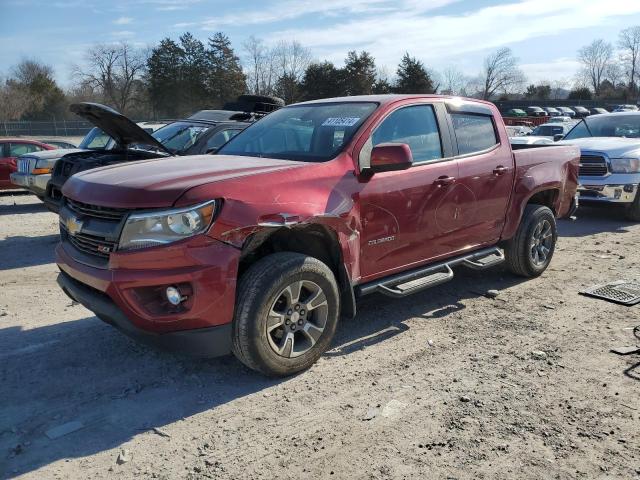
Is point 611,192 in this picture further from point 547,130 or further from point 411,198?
point 547,130

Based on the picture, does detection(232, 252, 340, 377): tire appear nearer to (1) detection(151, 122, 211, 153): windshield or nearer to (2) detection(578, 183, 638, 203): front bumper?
(1) detection(151, 122, 211, 153): windshield

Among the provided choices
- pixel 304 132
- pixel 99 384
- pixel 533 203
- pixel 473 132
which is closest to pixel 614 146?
pixel 533 203

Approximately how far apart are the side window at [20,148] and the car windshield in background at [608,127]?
1270cm

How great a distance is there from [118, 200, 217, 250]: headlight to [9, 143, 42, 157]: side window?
39.5 ft

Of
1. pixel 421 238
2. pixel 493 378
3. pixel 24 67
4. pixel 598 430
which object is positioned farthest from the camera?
pixel 24 67

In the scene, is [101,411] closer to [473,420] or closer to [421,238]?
[473,420]

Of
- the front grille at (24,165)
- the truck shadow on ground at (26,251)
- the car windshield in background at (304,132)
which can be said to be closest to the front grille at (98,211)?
the car windshield in background at (304,132)

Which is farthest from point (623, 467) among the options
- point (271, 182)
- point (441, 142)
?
point (441, 142)

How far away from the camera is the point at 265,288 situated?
3.48 meters

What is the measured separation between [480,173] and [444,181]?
60 centimetres

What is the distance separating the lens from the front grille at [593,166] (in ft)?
31.8

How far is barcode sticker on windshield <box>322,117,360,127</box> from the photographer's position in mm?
4367

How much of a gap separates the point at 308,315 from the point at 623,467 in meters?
2.08

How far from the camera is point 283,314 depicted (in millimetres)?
3709
